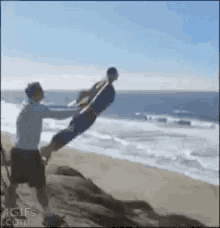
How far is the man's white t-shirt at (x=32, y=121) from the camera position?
921 millimetres

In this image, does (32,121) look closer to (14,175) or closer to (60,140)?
(60,140)

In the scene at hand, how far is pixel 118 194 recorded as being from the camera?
1419 mm

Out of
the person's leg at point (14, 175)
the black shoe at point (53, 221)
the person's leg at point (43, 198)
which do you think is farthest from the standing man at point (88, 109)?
the black shoe at point (53, 221)

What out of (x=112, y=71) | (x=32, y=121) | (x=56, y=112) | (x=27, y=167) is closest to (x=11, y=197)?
(x=27, y=167)

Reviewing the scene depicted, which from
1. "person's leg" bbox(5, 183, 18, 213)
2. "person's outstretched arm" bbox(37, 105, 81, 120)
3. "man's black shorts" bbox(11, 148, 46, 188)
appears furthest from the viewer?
"person's leg" bbox(5, 183, 18, 213)

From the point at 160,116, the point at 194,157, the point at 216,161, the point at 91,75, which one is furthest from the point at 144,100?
the point at 216,161

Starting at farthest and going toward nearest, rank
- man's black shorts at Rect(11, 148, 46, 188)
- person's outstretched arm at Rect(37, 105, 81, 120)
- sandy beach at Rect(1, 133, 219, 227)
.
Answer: sandy beach at Rect(1, 133, 219, 227) < man's black shorts at Rect(11, 148, 46, 188) < person's outstretched arm at Rect(37, 105, 81, 120)

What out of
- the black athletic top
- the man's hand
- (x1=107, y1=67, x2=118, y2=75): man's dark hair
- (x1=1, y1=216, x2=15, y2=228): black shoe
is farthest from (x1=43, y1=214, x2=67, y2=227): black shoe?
(x1=107, y1=67, x2=118, y2=75): man's dark hair

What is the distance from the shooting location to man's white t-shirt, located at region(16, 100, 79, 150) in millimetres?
921

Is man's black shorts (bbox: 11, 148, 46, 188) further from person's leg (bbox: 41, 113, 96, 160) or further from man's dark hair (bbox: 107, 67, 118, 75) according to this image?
A: man's dark hair (bbox: 107, 67, 118, 75)

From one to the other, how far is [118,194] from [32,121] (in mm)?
840

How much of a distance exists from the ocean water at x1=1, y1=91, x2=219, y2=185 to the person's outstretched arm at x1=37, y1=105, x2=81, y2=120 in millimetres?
42

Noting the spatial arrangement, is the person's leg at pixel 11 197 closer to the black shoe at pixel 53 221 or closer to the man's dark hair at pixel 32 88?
the black shoe at pixel 53 221

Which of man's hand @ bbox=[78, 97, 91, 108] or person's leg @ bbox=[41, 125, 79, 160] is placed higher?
man's hand @ bbox=[78, 97, 91, 108]
